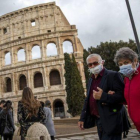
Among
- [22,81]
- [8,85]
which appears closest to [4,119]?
[22,81]

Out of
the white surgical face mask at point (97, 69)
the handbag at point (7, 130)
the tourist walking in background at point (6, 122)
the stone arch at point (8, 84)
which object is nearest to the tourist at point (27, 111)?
the white surgical face mask at point (97, 69)

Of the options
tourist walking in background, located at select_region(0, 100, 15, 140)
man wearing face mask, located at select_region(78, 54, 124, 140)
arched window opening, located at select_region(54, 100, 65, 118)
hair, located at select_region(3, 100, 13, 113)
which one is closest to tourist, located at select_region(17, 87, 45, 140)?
man wearing face mask, located at select_region(78, 54, 124, 140)

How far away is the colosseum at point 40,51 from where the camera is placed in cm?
2611

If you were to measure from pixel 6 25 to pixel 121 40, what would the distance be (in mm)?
20050

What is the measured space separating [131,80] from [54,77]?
24.8 metres

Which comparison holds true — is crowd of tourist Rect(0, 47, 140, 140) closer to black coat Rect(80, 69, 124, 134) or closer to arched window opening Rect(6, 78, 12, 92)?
black coat Rect(80, 69, 124, 134)

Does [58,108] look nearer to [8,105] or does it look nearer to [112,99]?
[8,105]

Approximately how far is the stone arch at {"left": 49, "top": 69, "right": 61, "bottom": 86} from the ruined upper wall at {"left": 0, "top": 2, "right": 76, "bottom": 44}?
6.71 meters

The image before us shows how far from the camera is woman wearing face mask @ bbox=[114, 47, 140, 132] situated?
221cm

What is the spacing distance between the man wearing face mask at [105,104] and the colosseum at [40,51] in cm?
2197

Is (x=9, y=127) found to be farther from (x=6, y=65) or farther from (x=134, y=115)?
(x=6, y=65)

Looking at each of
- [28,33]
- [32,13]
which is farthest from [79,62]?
[32,13]

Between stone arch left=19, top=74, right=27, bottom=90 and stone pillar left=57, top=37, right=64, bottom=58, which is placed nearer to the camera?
→ stone pillar left=57, top=37, right=64, bottom=58

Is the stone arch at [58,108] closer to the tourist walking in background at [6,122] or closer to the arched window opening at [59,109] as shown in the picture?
the arched window opening at [59,109]
